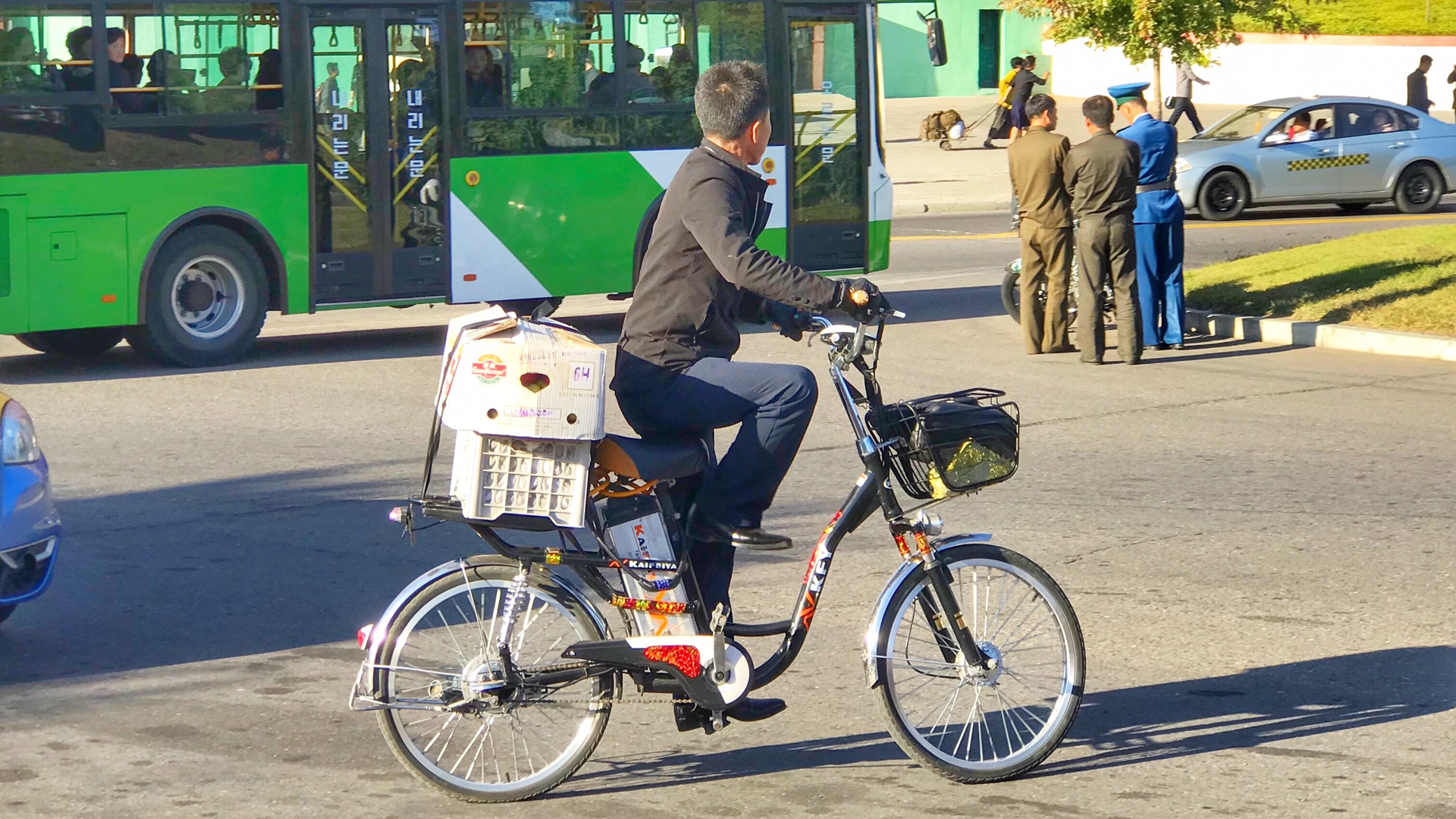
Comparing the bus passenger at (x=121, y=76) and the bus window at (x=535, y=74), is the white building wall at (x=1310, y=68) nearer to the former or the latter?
the bus window at (x=535, y=74)

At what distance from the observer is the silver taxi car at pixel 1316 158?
75.0 feet

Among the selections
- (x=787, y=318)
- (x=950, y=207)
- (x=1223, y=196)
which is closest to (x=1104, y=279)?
(x=787, y=318)

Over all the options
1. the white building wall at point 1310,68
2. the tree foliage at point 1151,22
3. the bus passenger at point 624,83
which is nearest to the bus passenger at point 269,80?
the bus passenger at point 624,83

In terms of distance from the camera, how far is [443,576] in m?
4.58

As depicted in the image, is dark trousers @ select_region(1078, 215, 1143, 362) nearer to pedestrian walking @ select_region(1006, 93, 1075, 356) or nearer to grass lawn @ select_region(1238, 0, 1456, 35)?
pedestrian walking @ select_region(1006, 93, 1075, 356)

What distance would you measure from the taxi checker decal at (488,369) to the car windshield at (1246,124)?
20.2m

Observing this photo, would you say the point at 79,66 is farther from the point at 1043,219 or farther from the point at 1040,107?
the point at 1043,219

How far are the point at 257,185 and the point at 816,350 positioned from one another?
4.27 meters

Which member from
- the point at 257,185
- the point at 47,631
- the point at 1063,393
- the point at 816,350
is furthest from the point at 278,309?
the point at 47,631

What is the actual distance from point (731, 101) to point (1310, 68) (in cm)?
4218

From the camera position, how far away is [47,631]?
639 centimetres

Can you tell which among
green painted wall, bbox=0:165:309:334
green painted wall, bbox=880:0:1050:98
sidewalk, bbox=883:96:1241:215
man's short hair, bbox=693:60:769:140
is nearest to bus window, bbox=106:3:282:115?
green painted wall, bbox=0:165:309:334

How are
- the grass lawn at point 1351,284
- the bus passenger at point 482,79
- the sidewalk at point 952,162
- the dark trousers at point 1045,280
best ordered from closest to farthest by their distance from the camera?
the dark trousers at point 1045,280, the grass lawn at point 1351,284, the bus passenger at point 482,79, the sidewalk at point 952,162

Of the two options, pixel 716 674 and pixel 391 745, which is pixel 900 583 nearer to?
pixel 716 674
